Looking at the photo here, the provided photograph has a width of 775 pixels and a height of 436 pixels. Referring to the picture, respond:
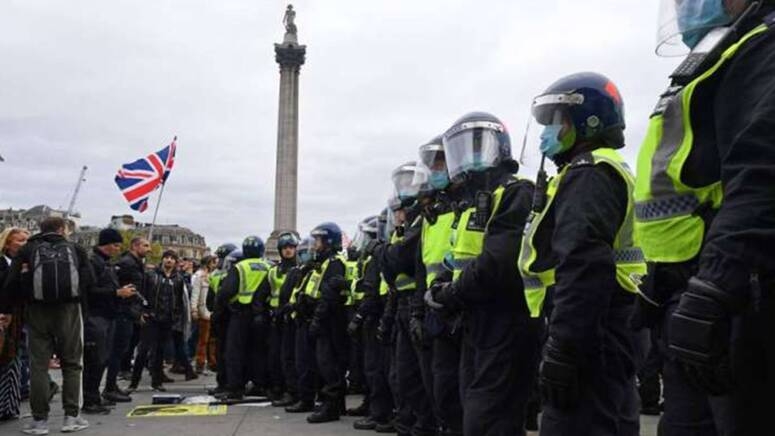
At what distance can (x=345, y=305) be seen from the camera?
26.5 feet

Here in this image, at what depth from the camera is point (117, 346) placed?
30.3 ft

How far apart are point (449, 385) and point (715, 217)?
10.3 ft

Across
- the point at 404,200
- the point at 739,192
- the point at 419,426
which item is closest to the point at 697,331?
the point at 739,192

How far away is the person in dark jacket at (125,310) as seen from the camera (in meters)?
9.09

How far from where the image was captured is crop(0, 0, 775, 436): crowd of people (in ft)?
6.06

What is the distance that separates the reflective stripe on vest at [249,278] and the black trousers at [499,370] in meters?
6.01

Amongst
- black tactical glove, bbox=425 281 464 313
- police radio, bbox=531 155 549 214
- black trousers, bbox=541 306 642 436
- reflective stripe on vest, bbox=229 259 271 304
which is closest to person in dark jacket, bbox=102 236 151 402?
reflective stripe on vest, bbox=229 259 271 304

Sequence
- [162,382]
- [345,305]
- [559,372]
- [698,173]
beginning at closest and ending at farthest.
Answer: [698,173]
[559,372]
[345,305]
[162,382]

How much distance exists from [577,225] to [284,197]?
120ft

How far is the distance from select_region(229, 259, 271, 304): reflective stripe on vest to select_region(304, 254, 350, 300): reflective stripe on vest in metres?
1.40

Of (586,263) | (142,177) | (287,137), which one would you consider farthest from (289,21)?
(586,263)

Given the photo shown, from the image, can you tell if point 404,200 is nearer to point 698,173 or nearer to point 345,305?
point 345,305

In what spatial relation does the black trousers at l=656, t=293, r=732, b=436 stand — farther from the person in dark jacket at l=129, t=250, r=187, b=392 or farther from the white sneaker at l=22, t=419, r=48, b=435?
the person in dark jacket at l=129, t=250, r=187, b=392

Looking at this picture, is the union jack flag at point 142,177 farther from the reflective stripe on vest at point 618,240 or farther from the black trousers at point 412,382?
the reflective stripe on vest at point 618,240
